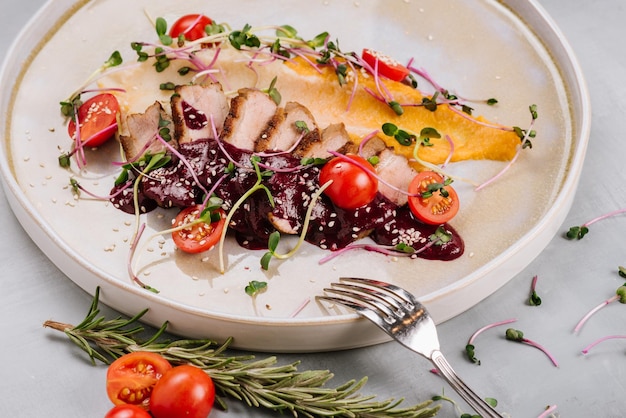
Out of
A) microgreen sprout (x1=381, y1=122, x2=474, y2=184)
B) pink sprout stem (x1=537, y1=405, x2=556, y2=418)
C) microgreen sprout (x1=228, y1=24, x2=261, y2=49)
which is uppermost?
microgreen sprout (x1=381, y1=122, x2=474, y2=184)

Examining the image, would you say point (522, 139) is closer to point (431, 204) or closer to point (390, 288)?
point (431, 204)

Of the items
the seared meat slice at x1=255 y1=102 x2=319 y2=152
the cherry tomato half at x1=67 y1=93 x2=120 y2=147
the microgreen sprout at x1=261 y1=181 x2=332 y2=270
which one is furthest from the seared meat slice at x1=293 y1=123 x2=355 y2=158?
the cherry tomato half at x1=67 y1=93 x2=120 y2=147

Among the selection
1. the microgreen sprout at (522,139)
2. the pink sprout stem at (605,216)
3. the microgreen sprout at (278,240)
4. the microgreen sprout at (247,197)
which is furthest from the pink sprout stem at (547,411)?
the microgreen sprout at (247,197)

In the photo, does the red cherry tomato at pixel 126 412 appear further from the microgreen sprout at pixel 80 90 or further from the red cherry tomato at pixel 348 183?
the microgreen sprout at pixel 80 90

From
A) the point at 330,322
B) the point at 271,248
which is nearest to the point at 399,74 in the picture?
the point at 271,248

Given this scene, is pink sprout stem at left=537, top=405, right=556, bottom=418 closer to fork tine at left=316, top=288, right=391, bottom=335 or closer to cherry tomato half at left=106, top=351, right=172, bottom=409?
fork tine at left=316, top=288, right=391, bottom=335

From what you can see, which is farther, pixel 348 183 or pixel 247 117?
pixel 247 117

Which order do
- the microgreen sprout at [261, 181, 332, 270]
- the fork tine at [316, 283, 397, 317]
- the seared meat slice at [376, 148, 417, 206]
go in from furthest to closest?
the seared meat slice at [376, 148, 417, 206], the microgreen sprout at [261, 181, 332, 270], the fork tine at [316, 283, 397, 317]

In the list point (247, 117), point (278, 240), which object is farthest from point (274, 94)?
point (278, 240)
